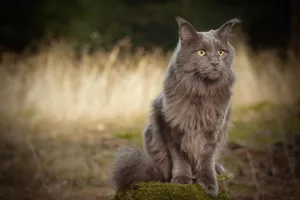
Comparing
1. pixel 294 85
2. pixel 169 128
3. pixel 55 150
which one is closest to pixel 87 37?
pixel 294 85

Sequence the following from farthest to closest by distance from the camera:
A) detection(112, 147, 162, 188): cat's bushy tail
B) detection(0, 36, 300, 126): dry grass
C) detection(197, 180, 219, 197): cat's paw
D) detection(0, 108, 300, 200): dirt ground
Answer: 1. detection(0, 36, 300, 126): dry grass
2. detection(0, 108, 300, 200): dirt ground
3. detection(112, 147, 162, 188): cat's bushy tail
4. detection(197, 180, 219, 197): cat's paw

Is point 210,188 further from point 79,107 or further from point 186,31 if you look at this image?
point 79,107

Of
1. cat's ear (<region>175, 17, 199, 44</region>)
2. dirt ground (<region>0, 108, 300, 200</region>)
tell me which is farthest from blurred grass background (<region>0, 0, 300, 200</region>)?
cat's ear (<region>175, 17, 199, 44</region>)

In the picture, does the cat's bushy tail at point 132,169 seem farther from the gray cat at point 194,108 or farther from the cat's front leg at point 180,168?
the cat's front leg at point 180,168

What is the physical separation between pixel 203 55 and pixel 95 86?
5426 mm

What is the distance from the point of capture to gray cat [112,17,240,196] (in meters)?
3.19

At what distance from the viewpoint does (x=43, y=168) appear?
19.9 feet

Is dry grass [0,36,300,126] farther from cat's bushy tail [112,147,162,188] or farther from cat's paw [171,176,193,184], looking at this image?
cat's paw [171,176,193,184]

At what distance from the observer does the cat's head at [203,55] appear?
314cm

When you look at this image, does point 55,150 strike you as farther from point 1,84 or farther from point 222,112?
point 222,112

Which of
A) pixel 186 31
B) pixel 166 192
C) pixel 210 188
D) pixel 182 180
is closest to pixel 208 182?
pixel 210 188

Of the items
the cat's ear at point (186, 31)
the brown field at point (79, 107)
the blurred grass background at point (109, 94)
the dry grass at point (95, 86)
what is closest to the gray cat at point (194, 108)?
the cat's ear at point (186, 31)

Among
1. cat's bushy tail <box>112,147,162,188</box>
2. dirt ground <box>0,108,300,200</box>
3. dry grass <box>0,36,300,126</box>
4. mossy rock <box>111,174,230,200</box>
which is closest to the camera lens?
mossy rock <box>111,174,230,200</box>

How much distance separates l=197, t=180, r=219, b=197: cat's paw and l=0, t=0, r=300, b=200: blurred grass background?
978 mm
